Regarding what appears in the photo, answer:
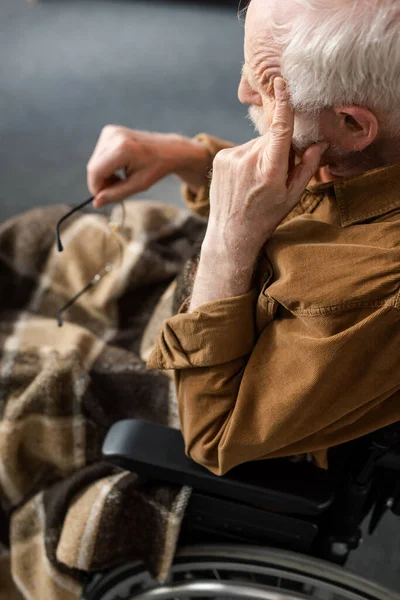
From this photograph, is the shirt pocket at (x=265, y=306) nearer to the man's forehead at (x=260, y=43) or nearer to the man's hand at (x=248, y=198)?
the man's hand at (x=248, y=198)

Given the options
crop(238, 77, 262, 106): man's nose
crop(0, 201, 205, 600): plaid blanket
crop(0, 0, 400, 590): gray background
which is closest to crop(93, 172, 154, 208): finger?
crop(0, 201, 205, 600): plaid blanket

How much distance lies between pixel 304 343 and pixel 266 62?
34 centimetres

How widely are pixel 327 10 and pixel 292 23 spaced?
5 cm

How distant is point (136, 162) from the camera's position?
1188mm

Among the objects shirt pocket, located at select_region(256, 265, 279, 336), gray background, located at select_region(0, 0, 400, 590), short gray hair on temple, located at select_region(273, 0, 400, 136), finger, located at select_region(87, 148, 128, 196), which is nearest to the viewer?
short gray hair on temple, located at select_region(273, 0, 400, 136)

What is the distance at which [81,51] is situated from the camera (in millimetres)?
2801

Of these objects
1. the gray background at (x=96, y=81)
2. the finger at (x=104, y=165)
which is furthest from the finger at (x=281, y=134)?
the gray background at (x=96, y=81)

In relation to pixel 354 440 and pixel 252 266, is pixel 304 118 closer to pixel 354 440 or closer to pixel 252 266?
pixel 252 266

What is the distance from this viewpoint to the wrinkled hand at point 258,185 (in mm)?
760

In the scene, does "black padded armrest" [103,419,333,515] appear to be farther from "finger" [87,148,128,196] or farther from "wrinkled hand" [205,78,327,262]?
"finger" [87,148,128,196]

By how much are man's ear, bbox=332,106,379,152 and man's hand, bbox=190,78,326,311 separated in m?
0.03

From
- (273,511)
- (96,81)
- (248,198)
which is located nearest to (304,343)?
(248,198)

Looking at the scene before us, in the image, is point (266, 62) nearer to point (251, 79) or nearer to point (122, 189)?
point (251, 79)

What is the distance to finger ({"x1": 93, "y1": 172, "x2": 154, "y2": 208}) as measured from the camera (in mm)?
1168
